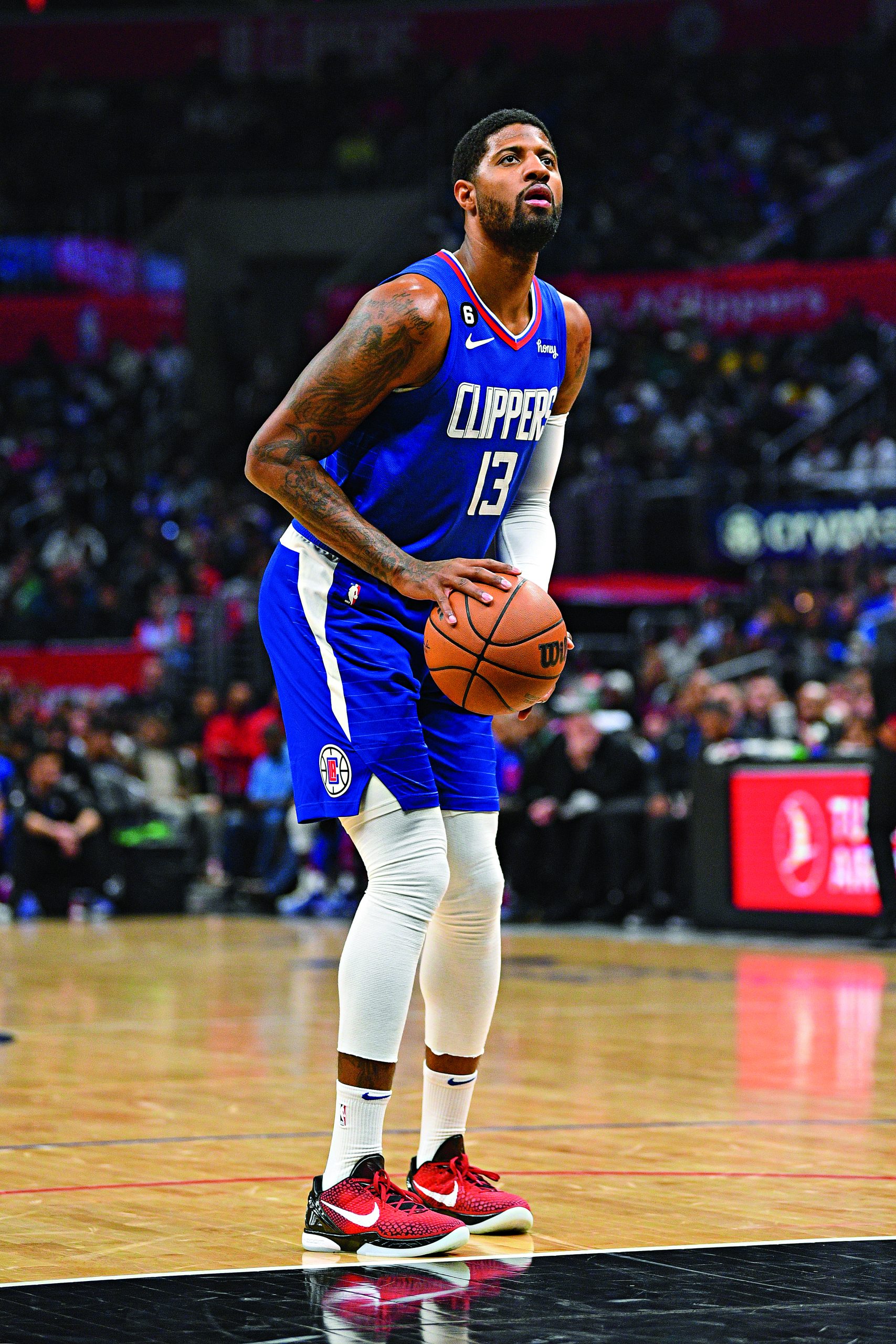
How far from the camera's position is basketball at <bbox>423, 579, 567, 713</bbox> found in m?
3.69

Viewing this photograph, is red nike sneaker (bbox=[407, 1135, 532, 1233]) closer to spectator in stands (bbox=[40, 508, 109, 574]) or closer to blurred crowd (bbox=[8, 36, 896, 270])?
spectator in stands (bbox=[40, 508, 109, 574])

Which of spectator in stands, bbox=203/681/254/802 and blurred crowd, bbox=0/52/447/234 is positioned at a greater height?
blurred crowd, bbox=0/52/447/234

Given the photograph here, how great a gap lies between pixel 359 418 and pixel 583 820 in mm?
10662

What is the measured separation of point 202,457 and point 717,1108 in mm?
21909

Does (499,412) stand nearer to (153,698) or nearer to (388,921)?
(388,921)

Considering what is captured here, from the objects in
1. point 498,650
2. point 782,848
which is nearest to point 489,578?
point 498,650

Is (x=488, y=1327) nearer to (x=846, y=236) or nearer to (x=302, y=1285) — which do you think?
(x=302, y=1285)

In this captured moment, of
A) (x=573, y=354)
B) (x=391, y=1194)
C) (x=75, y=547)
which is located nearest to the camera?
(x=391, y=1194)

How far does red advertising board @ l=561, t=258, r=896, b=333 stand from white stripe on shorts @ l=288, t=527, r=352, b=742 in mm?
21851

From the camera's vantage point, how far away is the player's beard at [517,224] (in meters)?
3.94

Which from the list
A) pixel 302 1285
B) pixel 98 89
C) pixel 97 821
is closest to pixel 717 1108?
pixel 302 1285

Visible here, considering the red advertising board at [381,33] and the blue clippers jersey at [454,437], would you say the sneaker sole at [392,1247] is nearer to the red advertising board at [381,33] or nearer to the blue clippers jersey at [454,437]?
the blue clippers jersey at [454,437]

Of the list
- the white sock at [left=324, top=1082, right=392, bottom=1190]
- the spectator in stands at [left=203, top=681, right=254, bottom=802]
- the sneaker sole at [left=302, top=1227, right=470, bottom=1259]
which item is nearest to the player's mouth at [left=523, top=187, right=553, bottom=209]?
the white sock at [left=324, top=1082, right=392, bottom=1190]

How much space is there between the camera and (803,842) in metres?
12.4
